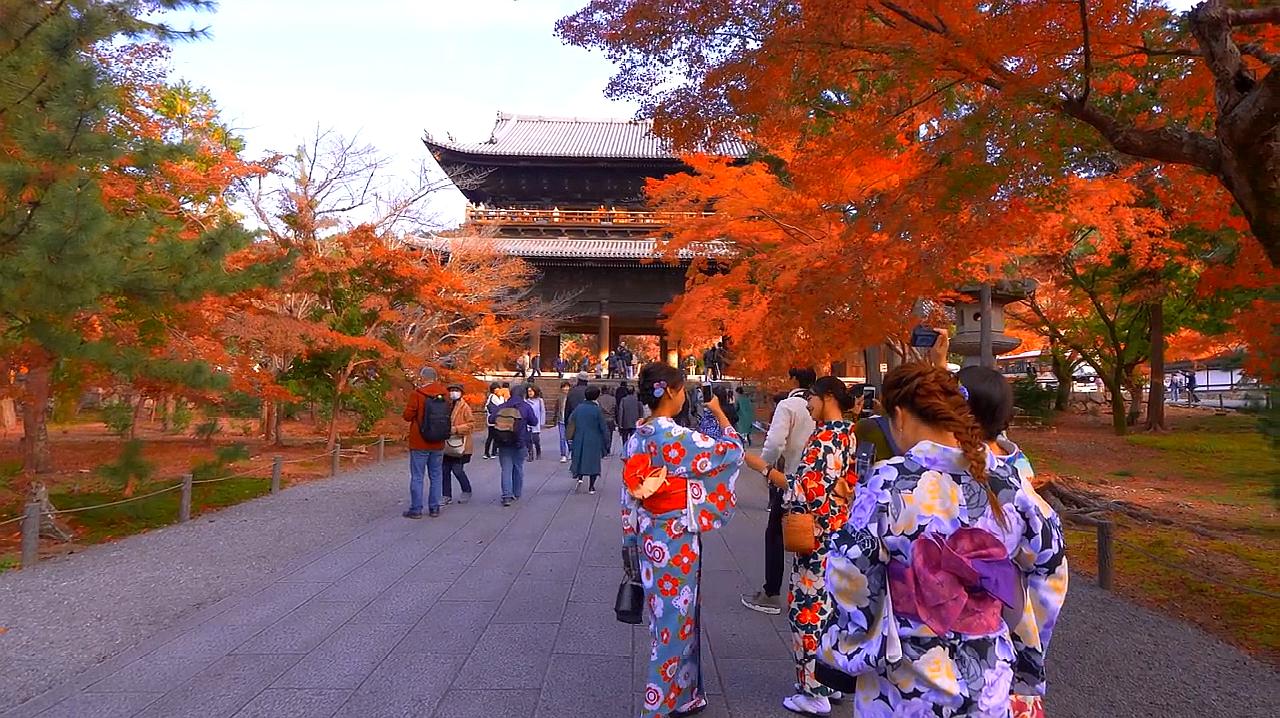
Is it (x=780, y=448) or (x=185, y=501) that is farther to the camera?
(x=185, y=501)

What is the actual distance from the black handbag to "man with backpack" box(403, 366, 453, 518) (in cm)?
497

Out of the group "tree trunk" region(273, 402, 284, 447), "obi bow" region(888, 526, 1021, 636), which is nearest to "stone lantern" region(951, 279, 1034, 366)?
"obi bow" region(888, 526, 1021, 636)

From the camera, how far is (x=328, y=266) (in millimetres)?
13930

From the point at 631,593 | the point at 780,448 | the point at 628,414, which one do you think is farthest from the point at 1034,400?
the point at 631,593

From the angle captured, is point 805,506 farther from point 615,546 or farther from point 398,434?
point 398,434

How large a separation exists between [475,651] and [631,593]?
1403 mm

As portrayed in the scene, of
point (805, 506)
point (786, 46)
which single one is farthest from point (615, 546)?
point (786, 46)

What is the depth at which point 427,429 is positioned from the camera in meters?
7.84

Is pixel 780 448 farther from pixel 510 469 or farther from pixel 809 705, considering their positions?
pixel 510 469

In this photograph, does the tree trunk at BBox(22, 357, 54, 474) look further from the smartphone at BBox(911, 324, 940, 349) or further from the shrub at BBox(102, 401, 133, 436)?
the smartphone at BBox(911, 324, 940, 349)

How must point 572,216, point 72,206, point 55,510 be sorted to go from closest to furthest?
1. point 72,206
2. point 55,510
3. point 572,216

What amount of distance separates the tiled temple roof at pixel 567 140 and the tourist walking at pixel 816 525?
913 inches

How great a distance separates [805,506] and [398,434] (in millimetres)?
16016

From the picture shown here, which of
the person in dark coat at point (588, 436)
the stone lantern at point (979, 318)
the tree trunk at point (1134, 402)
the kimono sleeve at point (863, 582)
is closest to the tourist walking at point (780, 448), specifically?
the kimono sleeve at point (863, 582)
